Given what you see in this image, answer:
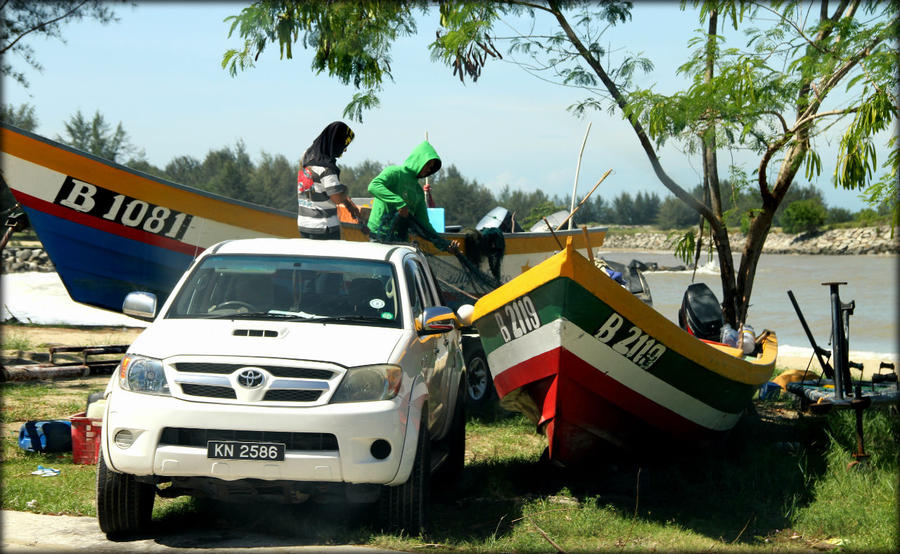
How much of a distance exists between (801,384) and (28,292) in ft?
63.5

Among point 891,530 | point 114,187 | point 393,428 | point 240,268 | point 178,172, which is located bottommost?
point 891,530

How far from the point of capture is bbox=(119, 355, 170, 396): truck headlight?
4.75 meters

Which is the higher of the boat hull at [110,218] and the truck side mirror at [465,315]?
the boat hull at [110,218]

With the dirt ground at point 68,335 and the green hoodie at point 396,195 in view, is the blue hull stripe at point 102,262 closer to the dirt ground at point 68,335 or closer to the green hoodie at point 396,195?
the dirt ground at point 68,335

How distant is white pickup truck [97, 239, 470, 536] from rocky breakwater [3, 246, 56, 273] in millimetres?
26053

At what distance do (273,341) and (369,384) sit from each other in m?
0.62

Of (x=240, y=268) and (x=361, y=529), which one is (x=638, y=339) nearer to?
(x=361, y=529)

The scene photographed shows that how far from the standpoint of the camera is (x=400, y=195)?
9469mm

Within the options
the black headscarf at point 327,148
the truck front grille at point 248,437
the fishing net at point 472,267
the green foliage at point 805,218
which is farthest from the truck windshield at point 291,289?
the green foliage at point 805,218

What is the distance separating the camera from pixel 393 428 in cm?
475

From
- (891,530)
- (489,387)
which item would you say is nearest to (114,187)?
(489,387)

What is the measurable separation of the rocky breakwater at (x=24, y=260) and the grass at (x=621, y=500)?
2211 cm

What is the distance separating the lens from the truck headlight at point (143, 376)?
15.6ft

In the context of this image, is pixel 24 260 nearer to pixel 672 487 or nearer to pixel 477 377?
pixel 477 377
